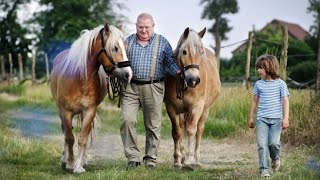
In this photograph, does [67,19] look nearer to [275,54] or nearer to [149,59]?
[275,54]

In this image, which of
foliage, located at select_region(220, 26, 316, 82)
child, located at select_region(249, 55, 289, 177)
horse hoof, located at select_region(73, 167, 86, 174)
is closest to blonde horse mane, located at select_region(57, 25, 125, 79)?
horse hoof, located at select_region(73, 167, 86, 174)

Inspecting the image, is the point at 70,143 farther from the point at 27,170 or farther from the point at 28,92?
the point at 28,92

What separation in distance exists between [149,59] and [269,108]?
5.08 feet

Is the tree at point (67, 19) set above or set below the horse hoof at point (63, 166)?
above

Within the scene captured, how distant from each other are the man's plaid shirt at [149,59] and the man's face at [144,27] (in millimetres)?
110

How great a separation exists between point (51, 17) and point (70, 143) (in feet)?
98.5

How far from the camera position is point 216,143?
29.5 feet

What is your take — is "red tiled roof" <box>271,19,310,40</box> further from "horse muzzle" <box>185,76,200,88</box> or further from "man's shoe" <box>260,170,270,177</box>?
"man's shoe" <box>260,170,270,177</box>

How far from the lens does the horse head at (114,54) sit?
5469 mm

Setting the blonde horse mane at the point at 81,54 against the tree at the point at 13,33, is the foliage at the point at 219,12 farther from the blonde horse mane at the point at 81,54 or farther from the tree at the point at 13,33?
the blonde horse mane at the point at 81,54

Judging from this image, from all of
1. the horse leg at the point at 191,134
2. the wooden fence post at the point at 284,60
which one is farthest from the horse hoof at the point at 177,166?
the wooden fence post at the point at 284,60

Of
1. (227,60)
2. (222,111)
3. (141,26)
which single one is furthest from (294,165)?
(227,60)

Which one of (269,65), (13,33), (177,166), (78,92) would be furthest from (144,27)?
(13,33)

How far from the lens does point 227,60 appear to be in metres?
29.9
